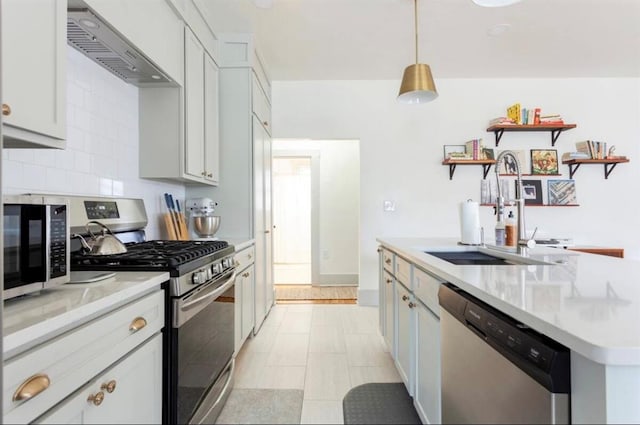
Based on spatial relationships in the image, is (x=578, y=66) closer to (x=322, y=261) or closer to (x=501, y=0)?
(x=501, y=0)

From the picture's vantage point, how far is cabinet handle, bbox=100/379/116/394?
2.86 feet

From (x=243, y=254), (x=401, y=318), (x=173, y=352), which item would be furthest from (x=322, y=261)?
(x=173, y=352)

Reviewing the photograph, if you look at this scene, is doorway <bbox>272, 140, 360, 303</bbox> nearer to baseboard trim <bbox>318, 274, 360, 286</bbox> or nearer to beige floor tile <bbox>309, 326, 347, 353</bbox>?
baseboard trim <bbox>318, 274, 360, 286</bbox>

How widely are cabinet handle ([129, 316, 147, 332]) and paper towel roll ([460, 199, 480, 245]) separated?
1.84 meters

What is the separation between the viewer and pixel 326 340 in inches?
109

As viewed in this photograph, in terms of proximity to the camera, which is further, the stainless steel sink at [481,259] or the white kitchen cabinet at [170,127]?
the white kitchen cabinet at [170,127]

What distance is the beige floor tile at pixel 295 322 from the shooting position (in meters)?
2.99

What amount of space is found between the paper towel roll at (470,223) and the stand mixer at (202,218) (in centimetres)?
171

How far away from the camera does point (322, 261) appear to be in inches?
187

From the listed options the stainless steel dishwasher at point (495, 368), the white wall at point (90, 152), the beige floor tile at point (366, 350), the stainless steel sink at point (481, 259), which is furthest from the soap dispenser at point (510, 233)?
the white wall at point (90, 152)

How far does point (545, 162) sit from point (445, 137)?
45.3 inches

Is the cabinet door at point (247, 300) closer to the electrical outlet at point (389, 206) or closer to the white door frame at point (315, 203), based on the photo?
the electrical outlet at point (389, 206)

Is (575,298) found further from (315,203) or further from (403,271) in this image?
(315,203)

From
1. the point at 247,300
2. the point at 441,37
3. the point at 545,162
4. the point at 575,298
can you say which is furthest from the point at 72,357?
the point at 545,162
